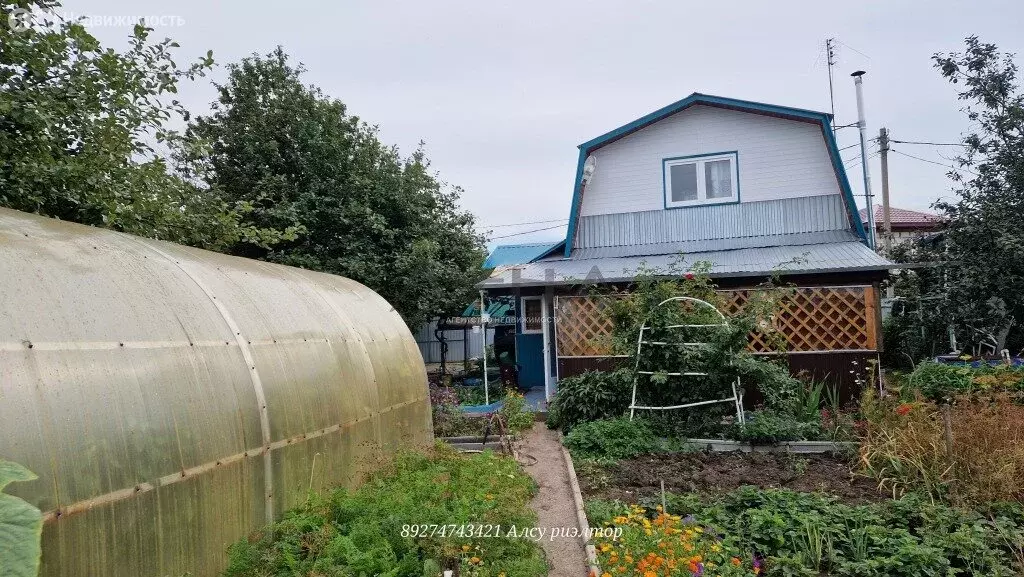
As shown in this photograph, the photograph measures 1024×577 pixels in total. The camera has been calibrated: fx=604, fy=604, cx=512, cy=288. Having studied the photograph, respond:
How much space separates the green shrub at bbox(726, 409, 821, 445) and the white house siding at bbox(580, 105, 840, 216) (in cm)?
631

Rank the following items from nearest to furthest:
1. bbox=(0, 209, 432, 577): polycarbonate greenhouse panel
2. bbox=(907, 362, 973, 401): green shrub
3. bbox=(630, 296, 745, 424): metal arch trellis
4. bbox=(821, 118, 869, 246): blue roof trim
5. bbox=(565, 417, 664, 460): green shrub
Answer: bbox=(0, 209, 432, 577): polycarbonate greenhouse panel < bbox=(565, 417, 664, 460): green shrub < bbox=(630, 296, 745, 424): metal arch trellis < bbox=(907, 362, 973, 401): green shrub < bbox=(821, 118, 869, 246): blue roof trim

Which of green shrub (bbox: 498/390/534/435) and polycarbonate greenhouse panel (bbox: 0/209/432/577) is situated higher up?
polycarbonate greenhouse panel (bbox: 0/209/432/577)

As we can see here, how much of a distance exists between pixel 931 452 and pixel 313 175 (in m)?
10.1

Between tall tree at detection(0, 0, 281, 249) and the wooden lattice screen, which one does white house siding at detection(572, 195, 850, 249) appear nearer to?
the wooden lattice screen

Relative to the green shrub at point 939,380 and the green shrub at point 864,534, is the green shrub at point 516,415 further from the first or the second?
the green shrub at point 939,380

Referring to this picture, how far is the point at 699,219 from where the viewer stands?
12938 millimetres

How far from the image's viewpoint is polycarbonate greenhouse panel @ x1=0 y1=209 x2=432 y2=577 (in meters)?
2.47

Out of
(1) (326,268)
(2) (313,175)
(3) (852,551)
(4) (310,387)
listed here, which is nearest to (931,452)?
(3) (852,551)

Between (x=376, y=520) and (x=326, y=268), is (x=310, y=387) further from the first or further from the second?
(x=326, y=268)

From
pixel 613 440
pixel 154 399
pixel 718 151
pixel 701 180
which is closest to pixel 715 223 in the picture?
pixel 701 180

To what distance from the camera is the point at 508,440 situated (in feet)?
24.8

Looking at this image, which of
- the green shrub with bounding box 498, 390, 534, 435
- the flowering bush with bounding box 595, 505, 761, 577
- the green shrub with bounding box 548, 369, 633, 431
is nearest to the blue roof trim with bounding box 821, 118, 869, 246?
the green shrub with bounding box 548, 369, 633, 431

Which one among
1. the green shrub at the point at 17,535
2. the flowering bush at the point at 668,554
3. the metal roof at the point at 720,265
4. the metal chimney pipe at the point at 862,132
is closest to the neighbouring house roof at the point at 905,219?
the metal chimney pipe at the point at 862,132

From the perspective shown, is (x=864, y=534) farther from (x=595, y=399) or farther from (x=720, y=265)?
(x=720, y=265)
